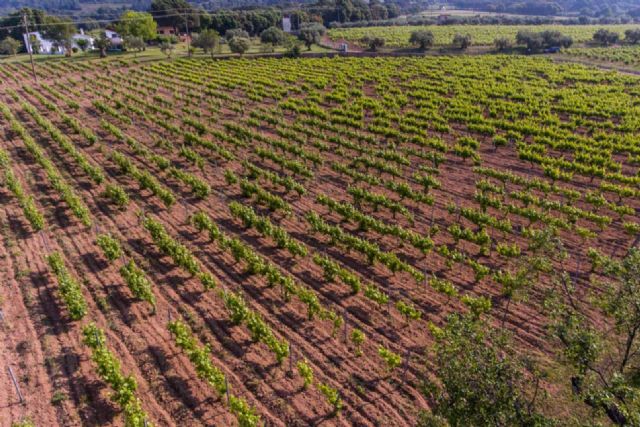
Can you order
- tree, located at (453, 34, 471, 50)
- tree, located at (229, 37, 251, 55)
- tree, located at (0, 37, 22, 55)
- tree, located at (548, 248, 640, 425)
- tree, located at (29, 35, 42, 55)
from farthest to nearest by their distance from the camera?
tree, located at (29, 35, 42, 55)
tree, located at (453, 34, 471, 50)
tree, located at (0, 37, 22, 55)
tree, located at (229, 37, 251, 55)
tree, located at (548, 248, 640, 425)

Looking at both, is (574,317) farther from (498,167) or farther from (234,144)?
(234,144)

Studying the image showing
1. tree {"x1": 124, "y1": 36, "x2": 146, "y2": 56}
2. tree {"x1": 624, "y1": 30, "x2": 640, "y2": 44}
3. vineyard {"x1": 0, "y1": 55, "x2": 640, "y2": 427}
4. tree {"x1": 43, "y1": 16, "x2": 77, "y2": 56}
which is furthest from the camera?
tree {"x1": 624, "y1": 30, "x2": 640, "y2": 44}

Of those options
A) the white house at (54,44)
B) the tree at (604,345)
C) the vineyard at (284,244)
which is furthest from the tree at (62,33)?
the tree at (604,345)

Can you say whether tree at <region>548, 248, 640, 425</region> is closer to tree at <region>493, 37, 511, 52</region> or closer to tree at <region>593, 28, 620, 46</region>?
tree at <region>493, 37, 511, 52</region>

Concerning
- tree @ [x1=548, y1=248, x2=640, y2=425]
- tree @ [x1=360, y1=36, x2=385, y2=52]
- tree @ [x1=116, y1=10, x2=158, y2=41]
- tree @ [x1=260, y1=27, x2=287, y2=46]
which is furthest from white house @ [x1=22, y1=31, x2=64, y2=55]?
tree @ [x1=548, y1=248, x2=640, y2=425]

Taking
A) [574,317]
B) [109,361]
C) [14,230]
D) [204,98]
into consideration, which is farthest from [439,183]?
[204,98]

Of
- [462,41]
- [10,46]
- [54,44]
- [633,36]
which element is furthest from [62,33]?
[633,36]
